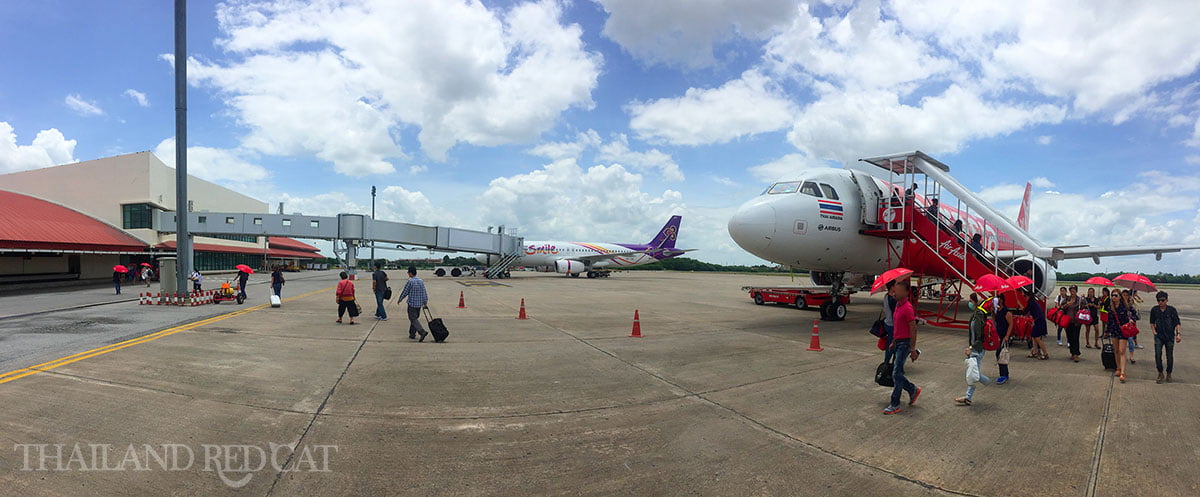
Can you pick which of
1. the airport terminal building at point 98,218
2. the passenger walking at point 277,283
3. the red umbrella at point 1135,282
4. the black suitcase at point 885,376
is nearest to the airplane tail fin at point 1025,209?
the red umbrella at point 1135,282

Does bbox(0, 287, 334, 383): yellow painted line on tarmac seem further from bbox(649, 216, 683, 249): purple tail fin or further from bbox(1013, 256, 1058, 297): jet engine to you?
bbox(649, 216, 683, 249): purple tail fin

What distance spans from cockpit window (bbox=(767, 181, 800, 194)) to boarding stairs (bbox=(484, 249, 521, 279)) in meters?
34.6

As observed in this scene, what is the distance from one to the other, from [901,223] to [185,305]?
21.9 m

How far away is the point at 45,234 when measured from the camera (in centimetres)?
2520

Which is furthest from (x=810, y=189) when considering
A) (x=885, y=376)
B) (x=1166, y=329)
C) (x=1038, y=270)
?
(x=1038, y=270)

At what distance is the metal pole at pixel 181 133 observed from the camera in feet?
50.2

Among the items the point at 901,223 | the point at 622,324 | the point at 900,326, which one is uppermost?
the point at 901,223

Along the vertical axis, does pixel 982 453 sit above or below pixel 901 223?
below

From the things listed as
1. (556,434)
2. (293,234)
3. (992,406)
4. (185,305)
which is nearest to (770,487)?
(556,434)

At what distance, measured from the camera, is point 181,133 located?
16.0m

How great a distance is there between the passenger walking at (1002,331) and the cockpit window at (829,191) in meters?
5.05

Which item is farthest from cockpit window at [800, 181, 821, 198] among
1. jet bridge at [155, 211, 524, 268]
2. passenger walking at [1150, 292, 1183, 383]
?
jet bridge at [155, 211, 524, 268]

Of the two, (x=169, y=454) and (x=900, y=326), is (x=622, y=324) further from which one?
(x=169, y=454)

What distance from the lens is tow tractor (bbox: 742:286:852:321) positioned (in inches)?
593
